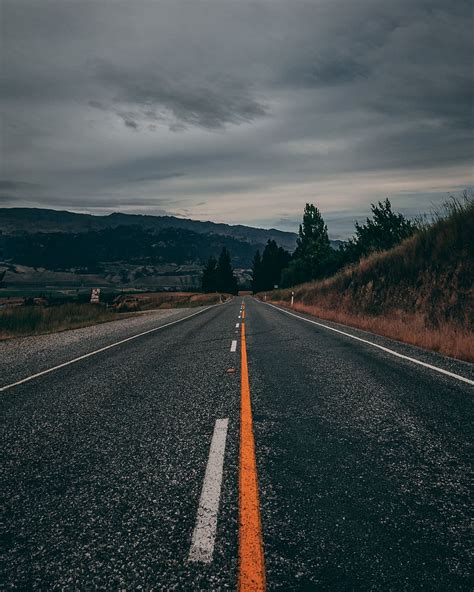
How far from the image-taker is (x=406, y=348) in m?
9.11

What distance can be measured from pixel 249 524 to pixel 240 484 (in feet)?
1.61

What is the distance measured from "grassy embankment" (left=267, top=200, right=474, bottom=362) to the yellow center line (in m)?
6.43

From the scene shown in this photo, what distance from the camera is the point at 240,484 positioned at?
2.77m

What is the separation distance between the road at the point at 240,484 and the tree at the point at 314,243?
160 ft

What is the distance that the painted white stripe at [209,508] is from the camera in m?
2.06

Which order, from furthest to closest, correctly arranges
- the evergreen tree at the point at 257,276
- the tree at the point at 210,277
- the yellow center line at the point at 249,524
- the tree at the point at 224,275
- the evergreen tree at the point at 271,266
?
1. the evergreen tree at the point at 257,276
2. the tree at the point at 224,275
3. the tree at the point at 210,277
4. the evergreen tree at the point at 271,266
5. the yellow center line at the point at 249,524

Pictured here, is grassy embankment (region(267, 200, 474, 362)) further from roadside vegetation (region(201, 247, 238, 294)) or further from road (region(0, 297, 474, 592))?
roadside vegetation (region(201, 247, 238, 294))

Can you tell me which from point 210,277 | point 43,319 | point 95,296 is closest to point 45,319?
point 43,319

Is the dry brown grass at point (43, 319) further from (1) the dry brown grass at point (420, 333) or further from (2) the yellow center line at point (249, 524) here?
(2) the yellow center line at point (249, 524)

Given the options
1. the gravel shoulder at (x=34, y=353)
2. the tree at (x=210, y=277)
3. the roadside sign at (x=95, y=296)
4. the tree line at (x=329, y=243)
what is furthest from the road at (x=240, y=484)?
the tree at (x=210, y=277)

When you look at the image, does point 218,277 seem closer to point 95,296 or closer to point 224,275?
point 224,275

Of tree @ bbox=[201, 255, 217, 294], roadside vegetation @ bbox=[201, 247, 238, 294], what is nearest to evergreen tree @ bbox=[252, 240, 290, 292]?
roadside vegetation @ bbox=[201, 247, 238, 294]

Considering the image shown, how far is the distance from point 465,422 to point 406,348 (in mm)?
5416

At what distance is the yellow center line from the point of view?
1841 mm
